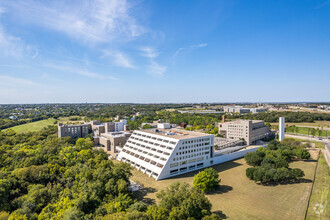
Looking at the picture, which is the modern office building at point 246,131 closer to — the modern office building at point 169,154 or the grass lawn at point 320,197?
the grass lawn at point 320,197

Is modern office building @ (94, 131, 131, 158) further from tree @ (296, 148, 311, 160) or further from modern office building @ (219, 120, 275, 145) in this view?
tree @ (296, 148, 311, 160)

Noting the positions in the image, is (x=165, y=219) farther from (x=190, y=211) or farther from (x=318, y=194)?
(x=318, y=194)

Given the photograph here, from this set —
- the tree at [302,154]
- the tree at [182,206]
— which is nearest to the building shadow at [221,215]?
the tree at [182,206]

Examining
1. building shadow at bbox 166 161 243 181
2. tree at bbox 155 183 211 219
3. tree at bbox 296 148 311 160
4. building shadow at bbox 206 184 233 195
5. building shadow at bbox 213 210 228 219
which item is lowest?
building shadow at bbox 166 161 243 181

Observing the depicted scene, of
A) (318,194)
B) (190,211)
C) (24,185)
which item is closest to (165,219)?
(190,211)

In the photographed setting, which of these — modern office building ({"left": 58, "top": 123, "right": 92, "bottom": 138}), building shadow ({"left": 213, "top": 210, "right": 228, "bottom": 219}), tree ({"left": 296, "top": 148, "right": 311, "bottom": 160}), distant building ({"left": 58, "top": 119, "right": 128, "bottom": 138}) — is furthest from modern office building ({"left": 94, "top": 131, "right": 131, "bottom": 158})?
tree ({"left": 296, "top": 148, "right": 311, "bottom": 160})
